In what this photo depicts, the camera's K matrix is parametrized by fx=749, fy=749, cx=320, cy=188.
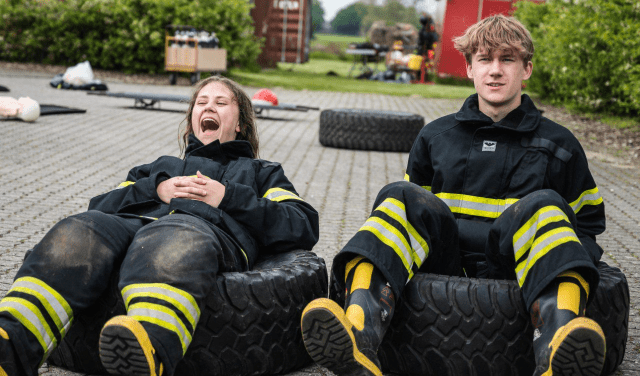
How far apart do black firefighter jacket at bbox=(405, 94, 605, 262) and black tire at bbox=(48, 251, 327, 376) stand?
723mm


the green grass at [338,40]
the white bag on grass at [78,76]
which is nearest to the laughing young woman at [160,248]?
the white bag on grass at [78,76]

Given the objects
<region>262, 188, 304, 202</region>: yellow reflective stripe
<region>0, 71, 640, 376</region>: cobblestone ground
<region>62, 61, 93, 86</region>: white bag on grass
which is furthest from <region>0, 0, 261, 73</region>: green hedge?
<region>262, 188, 304, 202</region>: yellow reflective stripe

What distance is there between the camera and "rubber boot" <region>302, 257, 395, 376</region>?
2293mm

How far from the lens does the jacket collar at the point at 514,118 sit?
3.05 meters

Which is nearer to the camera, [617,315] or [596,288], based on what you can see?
[596,288]

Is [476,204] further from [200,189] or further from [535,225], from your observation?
[200,189]

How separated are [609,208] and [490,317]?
14.5 ft

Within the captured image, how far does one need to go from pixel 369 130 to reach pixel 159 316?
7.17 meters

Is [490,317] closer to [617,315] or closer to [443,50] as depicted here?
[617,315]

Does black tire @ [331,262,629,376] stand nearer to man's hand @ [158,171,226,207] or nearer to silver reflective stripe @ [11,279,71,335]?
man's hand @ [158,171,226,207]

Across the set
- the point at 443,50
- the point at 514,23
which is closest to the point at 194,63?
the point at 443,50

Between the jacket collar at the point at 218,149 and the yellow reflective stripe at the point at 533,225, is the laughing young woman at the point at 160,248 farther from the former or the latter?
the yellow reflective stripe at the point at 533,225

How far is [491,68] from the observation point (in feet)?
10.2

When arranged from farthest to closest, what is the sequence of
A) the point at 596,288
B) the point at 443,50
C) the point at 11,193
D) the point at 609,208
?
the point at 443,50 < the point at 609,208 < the point at 11,193 < the point at 596,288
